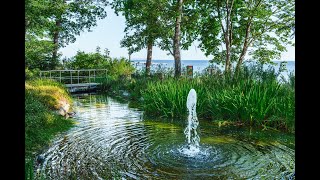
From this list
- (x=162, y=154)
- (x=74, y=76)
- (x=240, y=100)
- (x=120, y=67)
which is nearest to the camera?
(x=162, y=154)

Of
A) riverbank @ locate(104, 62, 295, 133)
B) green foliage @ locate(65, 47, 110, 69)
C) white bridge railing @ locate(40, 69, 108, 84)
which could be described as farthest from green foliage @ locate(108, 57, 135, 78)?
riverbank @ locate(104, 62, 295, 133)

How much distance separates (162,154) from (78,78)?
15.7 m

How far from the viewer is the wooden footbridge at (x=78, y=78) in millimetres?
19656

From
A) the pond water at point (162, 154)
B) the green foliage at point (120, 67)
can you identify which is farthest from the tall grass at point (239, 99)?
the green foliage at point (120, 67)

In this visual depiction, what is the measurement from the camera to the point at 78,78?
20.2 m

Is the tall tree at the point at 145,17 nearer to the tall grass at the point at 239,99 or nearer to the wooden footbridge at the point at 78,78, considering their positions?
the wooden footbridge at the point at 78,78

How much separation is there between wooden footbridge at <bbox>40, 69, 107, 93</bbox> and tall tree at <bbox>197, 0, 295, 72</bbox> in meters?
7.44

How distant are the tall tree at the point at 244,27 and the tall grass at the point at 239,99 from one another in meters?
8.16

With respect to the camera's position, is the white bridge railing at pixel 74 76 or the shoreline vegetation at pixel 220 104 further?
the white bridge railing at pixel 74 76

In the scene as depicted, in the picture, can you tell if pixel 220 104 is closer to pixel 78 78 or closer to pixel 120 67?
pixel 78 78

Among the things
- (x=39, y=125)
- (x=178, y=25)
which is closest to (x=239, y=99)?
(x=39, y=125)
